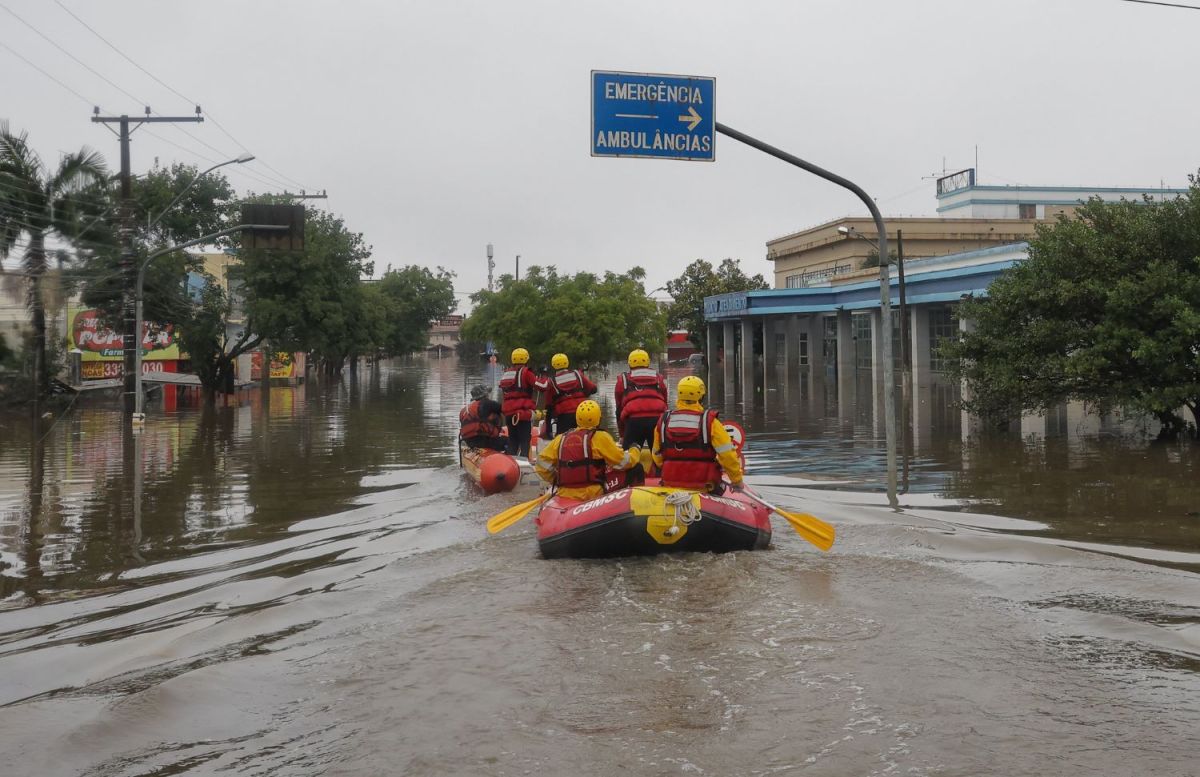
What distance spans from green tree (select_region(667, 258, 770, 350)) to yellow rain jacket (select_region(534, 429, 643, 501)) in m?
65.2

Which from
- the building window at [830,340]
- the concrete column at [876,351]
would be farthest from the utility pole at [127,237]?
the building window at [830,340]

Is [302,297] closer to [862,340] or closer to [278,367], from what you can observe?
[278,367]

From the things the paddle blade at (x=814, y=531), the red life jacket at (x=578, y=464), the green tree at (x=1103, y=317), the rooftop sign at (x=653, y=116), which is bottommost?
the paddle blade at (x=814, y=531)

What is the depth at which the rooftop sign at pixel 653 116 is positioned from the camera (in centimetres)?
1298

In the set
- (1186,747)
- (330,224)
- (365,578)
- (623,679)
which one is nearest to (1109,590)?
(1186,747)

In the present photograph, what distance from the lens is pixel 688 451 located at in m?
11.5

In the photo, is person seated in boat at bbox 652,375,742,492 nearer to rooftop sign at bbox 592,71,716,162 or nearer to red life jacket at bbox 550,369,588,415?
rooftop sign at bbox 592,71,716,162

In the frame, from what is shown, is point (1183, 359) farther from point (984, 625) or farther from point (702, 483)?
point (984, 625)

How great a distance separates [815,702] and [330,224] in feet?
153

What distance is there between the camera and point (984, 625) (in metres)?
8.30

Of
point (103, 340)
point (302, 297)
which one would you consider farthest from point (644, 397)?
point (103, 340)

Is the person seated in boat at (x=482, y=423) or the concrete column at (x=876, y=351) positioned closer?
the person seated in boat at (x=482, y=423)

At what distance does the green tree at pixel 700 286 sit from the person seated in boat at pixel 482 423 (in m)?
59.2

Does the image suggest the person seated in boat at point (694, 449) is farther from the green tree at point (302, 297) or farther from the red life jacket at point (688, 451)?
the green tree at point (302, 297)
